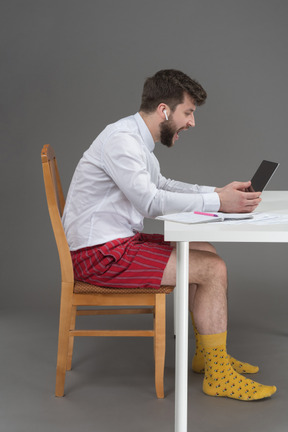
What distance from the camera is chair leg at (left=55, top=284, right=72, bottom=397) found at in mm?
2418

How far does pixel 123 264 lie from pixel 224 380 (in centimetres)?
57

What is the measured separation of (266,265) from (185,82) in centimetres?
216

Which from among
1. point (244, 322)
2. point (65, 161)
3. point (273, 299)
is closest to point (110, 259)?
point (244, 322)

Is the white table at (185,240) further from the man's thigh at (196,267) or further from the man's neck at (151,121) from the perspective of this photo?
the man's neck at (151,121)

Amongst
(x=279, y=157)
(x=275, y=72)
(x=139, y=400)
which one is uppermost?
(x=275, y=72)

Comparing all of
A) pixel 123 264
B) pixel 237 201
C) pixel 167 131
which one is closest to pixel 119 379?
pixel 123 264

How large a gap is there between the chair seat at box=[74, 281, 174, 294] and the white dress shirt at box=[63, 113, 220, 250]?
0.16 metres

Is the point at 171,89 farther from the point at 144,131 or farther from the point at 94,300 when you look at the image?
the point at 94,300

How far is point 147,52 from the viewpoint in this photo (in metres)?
4.71

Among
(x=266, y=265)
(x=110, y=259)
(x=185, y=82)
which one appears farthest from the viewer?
(x=266, y=265)

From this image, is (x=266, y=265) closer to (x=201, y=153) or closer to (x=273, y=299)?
(x=273, y=299)

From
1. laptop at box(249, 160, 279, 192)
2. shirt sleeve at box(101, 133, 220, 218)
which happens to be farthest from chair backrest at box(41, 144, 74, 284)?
laptop at box(249, 160, 279, 192)

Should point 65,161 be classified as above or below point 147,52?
below

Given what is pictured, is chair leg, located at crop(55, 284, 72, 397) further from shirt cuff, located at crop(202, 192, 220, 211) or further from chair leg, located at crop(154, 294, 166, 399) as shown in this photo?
shirt cuff, located at crop(202, 192, 220, 211)
